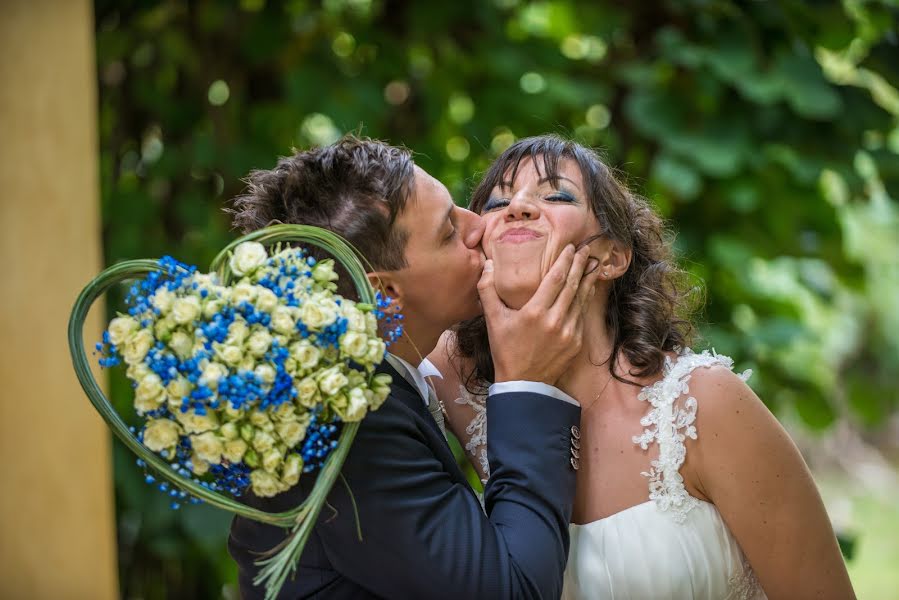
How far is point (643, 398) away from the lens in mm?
2273

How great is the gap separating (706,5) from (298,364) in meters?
2.77

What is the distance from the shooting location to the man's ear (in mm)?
2129

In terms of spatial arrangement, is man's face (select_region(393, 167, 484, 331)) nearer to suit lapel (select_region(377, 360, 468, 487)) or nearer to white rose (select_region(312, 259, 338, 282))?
suit lapel (select_region(377, 360, 468, 487))

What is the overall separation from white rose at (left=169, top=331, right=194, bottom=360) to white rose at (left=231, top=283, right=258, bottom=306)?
102 millimetres

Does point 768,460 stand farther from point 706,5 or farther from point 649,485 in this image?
point 706,5

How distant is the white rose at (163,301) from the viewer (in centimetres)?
162

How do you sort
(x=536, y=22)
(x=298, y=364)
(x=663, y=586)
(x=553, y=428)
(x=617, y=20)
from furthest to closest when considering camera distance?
(x=536, y=22), (x=617, y=20), (x=663, y=586), (x=553, y=428), (x=298, y=364)

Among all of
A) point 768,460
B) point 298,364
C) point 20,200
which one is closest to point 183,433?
point 298,364

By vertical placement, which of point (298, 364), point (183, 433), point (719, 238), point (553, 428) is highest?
point (298, 364)

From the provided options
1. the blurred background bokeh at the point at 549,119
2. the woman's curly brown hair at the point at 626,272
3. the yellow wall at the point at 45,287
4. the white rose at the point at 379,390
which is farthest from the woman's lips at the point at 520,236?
the yellow wall at the point at 45,287

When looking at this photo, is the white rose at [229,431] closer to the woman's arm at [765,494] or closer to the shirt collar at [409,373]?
the shirt collar at [409,373]

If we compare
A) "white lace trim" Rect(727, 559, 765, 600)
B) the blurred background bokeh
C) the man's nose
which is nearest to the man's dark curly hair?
the man's nose

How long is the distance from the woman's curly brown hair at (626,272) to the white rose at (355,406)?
891mm

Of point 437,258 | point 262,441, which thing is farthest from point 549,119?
point 262,441
